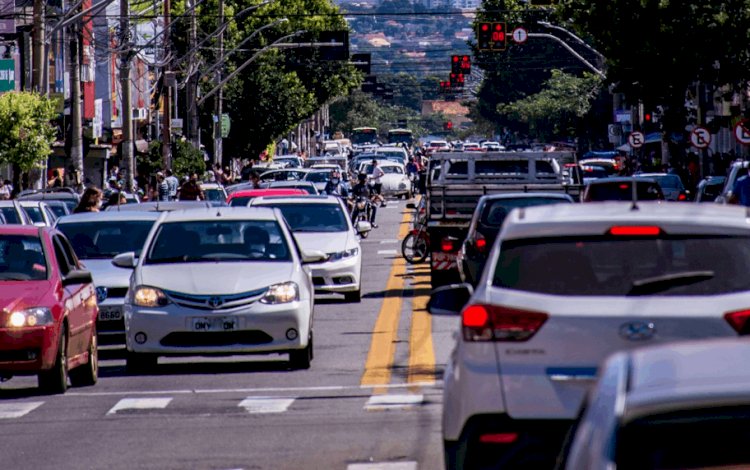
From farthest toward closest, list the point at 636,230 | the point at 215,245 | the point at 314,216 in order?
the point at 314,216 → the point at 215,245 → the point at 636,230

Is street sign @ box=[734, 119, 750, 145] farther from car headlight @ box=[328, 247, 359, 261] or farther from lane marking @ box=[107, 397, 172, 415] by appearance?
Result: lane marking @ box=[107, 397, 172, 415]

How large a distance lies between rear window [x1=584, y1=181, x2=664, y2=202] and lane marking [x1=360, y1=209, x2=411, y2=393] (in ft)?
11.4

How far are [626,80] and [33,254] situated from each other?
3918 centimetres

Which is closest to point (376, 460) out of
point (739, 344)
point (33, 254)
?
point (33, 254)

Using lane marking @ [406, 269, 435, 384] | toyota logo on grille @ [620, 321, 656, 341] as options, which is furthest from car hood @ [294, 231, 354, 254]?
toyota logo on grille @ [620, 321, 656, 341]

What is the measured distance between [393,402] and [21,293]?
328 cm

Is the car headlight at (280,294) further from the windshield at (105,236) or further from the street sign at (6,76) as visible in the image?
the street sign at (6,76)

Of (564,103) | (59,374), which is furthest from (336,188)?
(564,103)

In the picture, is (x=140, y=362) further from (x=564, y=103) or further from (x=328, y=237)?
(x=564, y=103)

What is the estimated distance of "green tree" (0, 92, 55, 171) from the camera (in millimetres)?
40562

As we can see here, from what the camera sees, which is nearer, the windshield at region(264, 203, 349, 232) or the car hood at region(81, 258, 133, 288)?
the car hood at region(81, 258, 133, 288)

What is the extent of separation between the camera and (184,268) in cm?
1775

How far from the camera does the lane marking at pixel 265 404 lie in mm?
14516

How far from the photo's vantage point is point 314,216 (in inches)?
1091
